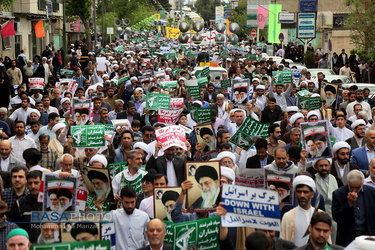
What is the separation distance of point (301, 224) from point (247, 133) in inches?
158

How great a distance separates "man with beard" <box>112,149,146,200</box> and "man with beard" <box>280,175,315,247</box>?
2337 millimetres

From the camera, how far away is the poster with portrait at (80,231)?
20.6 ft

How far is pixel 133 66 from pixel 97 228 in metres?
20.8

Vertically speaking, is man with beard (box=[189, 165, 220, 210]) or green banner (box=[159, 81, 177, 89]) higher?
green banner (box=[159, 81, 177, 89])

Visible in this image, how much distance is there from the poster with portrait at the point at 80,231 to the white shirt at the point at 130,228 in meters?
0.76

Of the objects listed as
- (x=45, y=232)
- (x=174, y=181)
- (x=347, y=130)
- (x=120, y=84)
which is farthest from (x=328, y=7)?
(x=45, y=232)

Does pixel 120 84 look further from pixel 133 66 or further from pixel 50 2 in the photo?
pixel 50 2

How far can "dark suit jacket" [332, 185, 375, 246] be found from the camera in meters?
7.53

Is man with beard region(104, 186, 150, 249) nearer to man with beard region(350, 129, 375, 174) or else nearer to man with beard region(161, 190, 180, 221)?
man with beard region(161, 190, 180, 221)

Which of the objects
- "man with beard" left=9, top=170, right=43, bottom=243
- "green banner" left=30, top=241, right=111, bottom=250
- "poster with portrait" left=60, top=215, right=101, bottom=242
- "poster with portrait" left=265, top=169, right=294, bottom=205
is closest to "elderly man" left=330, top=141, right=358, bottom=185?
"poster with portrait" left=265, top=169, right=294, bottom=205

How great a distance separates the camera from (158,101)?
46.3 ft

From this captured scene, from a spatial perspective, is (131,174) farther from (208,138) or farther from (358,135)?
(358,135)

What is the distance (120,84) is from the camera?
746 inches

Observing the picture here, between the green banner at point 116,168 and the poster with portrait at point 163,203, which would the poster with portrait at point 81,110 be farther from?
the poster with portrait at point 163,203
